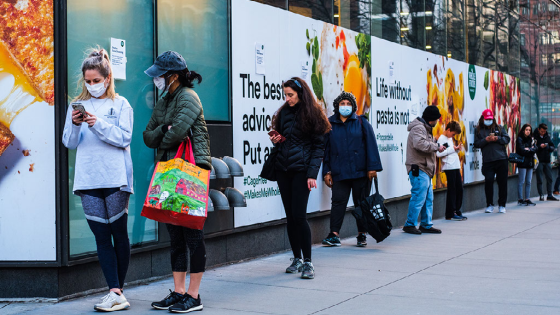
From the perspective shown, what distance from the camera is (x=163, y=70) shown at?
5352 millimetres

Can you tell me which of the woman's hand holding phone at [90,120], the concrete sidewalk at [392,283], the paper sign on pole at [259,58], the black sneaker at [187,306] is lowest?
the concrete sidewalk at [392,283]

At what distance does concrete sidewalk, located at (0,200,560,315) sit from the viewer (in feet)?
18.3

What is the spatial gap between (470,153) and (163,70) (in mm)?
11113

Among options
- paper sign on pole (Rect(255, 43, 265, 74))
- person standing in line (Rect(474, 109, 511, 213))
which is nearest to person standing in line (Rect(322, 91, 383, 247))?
paper sign on pole (Rect(255, 43, 265, 74))

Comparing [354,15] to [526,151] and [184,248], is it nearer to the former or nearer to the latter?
[184,248]

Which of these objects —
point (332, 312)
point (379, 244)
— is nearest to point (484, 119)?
point (379, 244)

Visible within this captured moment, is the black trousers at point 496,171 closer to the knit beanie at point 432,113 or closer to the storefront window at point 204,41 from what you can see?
the knit beanie at point 432,113

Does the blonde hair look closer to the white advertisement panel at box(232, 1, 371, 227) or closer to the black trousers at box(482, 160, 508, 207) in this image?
the white advertisement panel at box(232, 1, 371, 227)

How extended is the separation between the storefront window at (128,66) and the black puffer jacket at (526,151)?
11868 millimetres

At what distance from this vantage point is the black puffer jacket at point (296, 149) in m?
6.64

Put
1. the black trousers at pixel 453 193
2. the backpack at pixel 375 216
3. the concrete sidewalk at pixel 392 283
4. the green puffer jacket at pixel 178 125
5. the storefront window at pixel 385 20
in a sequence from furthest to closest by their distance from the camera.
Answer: the black trousers at pixel 453 193 < the storefront window at pixel 385 20 < the backpack at pixel 375 216 < the concrete sidewalk at pixel 392 283 < the green puffer jacket at pixel 178 125

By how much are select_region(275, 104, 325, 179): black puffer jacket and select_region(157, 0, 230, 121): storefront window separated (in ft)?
3.50

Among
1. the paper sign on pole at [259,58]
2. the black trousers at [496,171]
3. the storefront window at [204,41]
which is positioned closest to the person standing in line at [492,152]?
the black trousers at [496,171]

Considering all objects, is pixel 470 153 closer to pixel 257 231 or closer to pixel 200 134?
pixel 257 231
